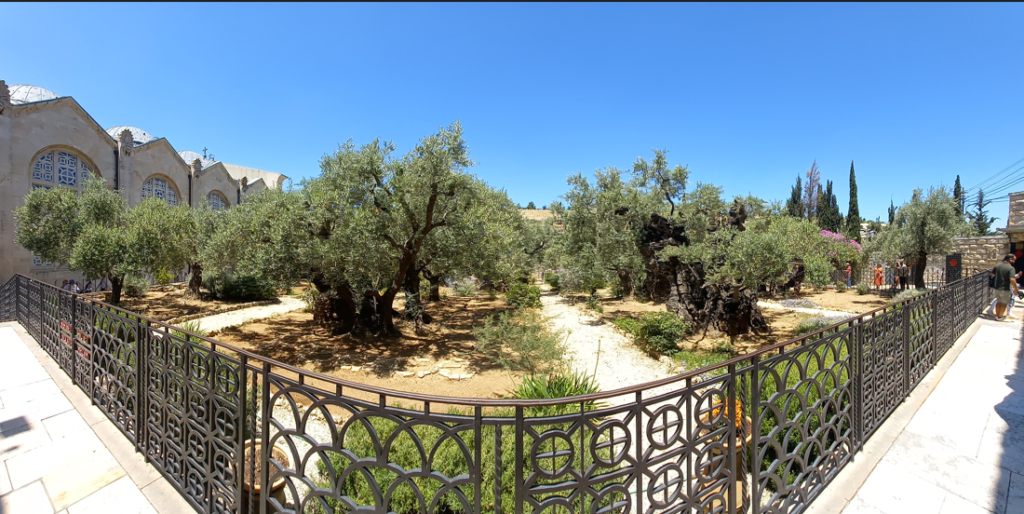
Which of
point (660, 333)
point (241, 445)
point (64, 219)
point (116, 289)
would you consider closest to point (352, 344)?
point (660, 333)

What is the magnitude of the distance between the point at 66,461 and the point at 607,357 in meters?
8.42

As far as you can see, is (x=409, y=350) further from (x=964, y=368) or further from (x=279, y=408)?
(x=964, y=368)

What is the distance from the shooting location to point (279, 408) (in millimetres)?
5805

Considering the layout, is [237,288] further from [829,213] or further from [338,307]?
[829,213]

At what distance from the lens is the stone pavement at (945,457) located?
255cm

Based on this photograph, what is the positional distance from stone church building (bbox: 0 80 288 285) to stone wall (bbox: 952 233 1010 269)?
101 ft

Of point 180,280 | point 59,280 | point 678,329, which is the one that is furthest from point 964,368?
point 180,280

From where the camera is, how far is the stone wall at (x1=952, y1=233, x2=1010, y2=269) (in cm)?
1683

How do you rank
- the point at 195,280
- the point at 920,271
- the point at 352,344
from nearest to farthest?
the point at 352,344 < the point at 920,271 < the point at 195,280

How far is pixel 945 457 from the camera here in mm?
3031

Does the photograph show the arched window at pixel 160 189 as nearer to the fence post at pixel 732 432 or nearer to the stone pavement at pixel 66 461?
the stone pavement at pixel 66 461

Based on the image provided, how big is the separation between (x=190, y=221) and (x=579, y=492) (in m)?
18.5

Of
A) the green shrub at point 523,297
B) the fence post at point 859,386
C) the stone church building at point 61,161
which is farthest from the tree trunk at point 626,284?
the stone church building at point 61,161

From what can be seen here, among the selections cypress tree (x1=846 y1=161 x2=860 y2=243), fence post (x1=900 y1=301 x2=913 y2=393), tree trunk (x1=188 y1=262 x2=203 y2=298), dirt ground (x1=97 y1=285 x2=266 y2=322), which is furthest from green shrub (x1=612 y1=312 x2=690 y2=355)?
cypress tree (x1=846 y1=161 x2=860 y2=243)
